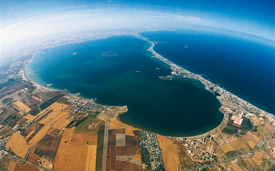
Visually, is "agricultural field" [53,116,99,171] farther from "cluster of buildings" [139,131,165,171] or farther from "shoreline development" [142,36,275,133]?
"shoreline development" [142,36,275,133]

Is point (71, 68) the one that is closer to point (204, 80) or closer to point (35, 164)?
point (35, 164)

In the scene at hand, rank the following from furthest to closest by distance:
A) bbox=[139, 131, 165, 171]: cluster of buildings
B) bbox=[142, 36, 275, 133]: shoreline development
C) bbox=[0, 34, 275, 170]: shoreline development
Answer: bbox=[142, 36, 275, 133]: shoreline development
bbox=[0, 34, 275, 170]: shoreline development
bbox=[139, 131, 165, 171]: cluster of buildings

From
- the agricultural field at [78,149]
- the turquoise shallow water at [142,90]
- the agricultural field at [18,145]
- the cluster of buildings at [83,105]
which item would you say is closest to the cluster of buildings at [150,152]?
the turquoise shallow water at [142,90]

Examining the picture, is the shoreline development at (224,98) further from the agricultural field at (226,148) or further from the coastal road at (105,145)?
the coastal road at (105,145)

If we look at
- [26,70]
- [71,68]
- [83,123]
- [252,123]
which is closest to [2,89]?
[26,70]

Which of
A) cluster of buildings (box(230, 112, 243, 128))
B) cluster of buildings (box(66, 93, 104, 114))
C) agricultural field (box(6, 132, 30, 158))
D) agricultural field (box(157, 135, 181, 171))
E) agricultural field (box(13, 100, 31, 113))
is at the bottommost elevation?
agricultural field (box(6, 132, 30, 158))

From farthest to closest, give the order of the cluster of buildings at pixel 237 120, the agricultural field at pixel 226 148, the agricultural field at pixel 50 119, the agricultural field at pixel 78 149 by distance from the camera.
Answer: the cluster of buildings at pixel 237 120, the agricultural field at pixel 50 119, the agricultural field at pixel 226 148, the agricultural field at pixel 78 149

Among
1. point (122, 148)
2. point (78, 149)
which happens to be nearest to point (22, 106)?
point (78, 149)

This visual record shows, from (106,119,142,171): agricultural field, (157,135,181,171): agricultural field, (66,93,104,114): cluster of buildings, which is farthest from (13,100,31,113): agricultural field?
(157,135,181,171): agricultural field

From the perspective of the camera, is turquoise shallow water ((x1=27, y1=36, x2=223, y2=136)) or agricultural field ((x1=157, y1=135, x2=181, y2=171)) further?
turquoise shallow water ((x1=27, y1=36, x2=223, y2=136))
